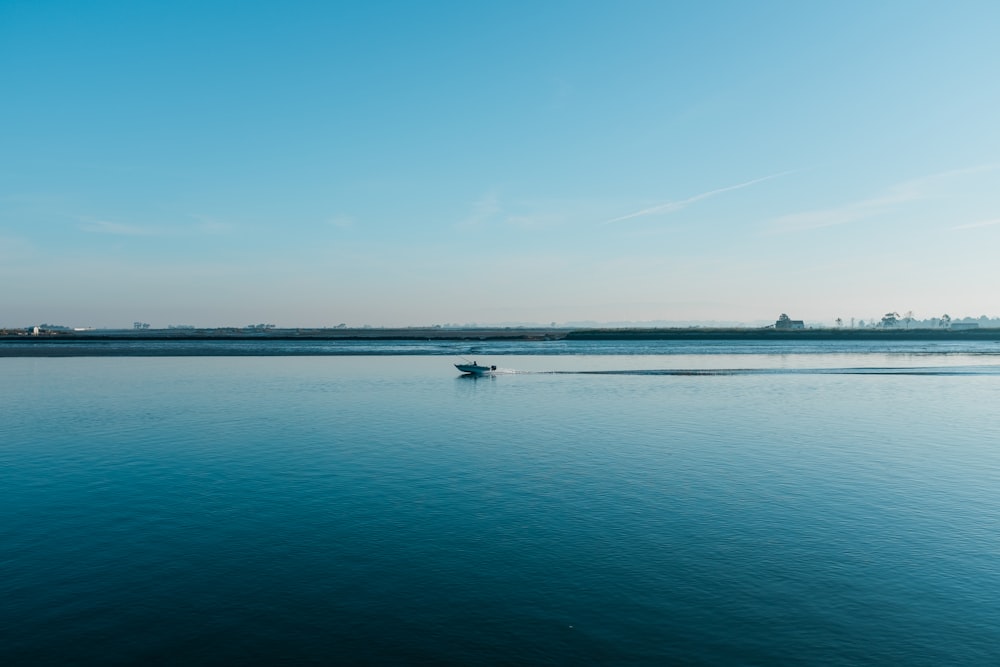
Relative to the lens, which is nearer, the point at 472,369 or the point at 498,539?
the point at 498,539

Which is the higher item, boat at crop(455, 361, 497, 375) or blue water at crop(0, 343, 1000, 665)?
boat at crop(455, 361, 497, 375)

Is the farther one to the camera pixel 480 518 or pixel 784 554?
pixel 480 518

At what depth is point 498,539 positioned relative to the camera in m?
16.7

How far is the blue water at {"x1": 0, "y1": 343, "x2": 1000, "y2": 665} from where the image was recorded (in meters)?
11.6

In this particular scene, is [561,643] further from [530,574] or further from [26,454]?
[26,454]

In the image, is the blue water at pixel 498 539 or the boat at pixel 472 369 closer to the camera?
the blue water at pixel 498 539

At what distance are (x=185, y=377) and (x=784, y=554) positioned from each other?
63.3 metres

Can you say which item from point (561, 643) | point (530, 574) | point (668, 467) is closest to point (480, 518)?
point (530, 574)

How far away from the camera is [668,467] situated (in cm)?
2519

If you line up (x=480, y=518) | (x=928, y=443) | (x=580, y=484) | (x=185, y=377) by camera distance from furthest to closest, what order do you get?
(x=185, y=377) → (x=928, y=443) → (x=580, y=484) → (x=480, y=518)

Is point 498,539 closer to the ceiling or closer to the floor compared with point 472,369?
closer to the floor

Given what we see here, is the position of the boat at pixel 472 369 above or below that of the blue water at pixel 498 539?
above

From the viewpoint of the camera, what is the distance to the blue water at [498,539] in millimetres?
11551

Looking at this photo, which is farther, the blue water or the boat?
the boat
